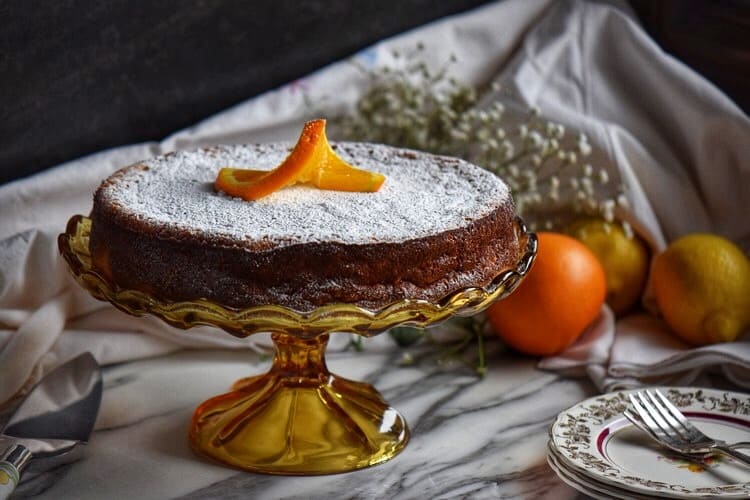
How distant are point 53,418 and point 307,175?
0.41 metres

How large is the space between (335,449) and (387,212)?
294 millimetres

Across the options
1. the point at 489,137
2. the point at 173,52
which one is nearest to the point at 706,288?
the point at 489,137

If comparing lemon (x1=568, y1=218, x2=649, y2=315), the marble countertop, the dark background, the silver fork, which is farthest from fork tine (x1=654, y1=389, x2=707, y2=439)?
the dark background

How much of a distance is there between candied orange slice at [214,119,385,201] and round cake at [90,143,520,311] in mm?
12

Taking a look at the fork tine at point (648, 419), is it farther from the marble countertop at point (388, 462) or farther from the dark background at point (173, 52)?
the dark background at point (173, 52)

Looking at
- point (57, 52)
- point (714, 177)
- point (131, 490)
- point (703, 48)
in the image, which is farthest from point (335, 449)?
point (703, 48)

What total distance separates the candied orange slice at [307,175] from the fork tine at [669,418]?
1.35ft

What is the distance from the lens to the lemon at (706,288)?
1.46 m

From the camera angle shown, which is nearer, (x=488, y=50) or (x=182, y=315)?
(x=182, y=315)

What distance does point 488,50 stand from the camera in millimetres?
1833

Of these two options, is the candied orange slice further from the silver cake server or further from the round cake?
the silver cake server

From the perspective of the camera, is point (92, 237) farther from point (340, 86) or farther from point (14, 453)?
point (340, 86)

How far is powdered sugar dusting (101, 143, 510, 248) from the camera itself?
107 centimetres

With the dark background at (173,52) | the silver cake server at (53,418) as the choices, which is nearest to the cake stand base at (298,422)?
the silver cake server at (53,418)
